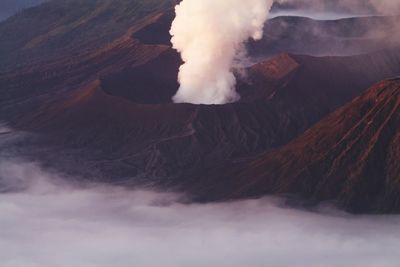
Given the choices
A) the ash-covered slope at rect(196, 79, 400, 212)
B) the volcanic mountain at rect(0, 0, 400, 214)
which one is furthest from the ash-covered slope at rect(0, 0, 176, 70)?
the ash-covered slope at rect(196, 79, 400, 212)

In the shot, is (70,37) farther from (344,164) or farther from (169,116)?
(344,164)

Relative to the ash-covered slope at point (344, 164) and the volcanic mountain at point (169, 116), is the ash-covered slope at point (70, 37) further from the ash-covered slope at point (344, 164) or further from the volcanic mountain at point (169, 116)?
the ash-covered slope at point (344, 164)

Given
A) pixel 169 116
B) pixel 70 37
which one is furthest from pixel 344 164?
pixel 70 37

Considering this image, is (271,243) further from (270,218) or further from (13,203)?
(13,203)

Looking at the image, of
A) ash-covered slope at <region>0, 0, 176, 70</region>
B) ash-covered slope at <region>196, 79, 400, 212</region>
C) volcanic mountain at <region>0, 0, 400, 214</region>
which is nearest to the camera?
ash-covered slope at <region>196, 79, 400, 212</region>

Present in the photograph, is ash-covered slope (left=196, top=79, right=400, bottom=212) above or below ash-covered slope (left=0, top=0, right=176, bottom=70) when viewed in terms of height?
below

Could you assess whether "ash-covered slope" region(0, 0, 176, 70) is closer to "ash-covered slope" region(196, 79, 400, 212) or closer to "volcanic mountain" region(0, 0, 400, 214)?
"volcanic mountain" region(0, 0, 400, 214)

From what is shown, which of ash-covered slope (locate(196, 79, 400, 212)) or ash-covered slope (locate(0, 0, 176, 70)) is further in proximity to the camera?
ash-covered slope (locate(0, 0, 176, 70))

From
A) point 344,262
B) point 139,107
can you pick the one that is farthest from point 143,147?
point 344,262

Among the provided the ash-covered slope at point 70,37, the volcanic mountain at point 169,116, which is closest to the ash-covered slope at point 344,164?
the volcanic mountain at point 169,116
